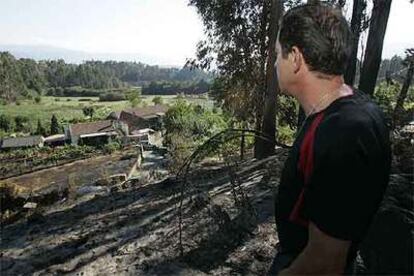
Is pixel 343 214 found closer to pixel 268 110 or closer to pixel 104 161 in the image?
pixel 268 110

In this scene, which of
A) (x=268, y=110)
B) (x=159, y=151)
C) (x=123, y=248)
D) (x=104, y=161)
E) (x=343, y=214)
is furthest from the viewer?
(x=159, y=151)

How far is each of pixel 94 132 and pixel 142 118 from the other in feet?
40.0

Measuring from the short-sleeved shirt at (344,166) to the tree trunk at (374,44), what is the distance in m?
8.39

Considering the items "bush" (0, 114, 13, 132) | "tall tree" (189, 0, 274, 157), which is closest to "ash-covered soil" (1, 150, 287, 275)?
"tall tree" (189, 0, 274, 157)

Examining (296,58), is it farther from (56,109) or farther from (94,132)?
(56,109)

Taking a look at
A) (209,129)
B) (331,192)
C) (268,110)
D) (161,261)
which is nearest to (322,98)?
(331,192)

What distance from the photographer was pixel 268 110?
11.0 m

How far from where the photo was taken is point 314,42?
4.75ft

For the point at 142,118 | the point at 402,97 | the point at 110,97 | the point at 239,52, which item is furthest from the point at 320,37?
the point at 110,97

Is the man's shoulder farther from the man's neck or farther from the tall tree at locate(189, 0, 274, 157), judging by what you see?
the tall tree at locate(189, 0, 274, 157)

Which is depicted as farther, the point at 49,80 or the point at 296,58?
Answer: the point at 49,80

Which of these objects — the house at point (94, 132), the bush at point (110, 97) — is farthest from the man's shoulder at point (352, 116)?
the bush at point (110, 97)

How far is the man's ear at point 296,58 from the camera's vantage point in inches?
58.3

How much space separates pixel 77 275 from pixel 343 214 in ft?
15.6
